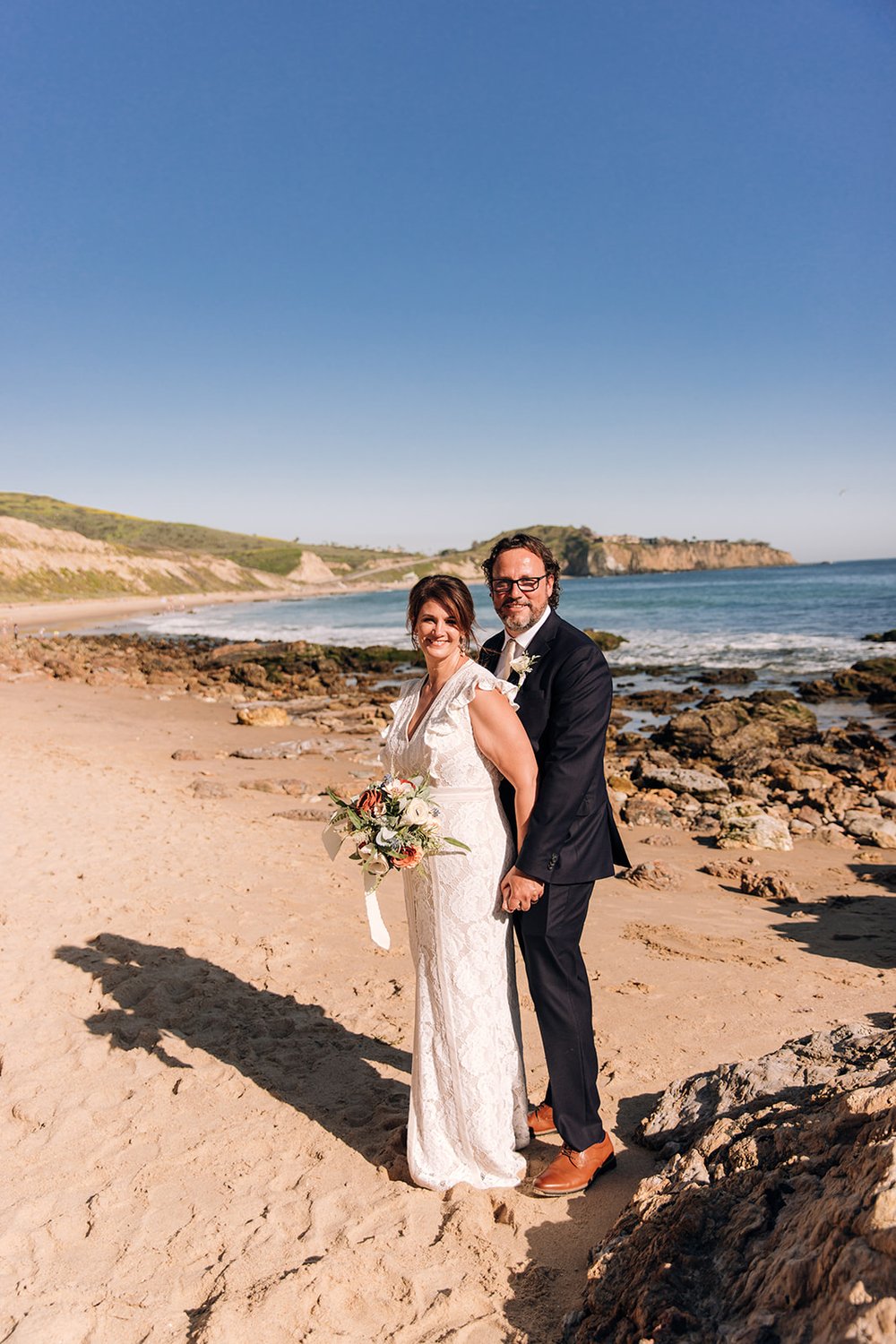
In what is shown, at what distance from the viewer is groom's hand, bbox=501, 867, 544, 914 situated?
329 cm

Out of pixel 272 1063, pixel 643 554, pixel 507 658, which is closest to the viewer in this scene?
pixel 507 658

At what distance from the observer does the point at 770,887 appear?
310 inches

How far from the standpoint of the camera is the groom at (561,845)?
3303mm

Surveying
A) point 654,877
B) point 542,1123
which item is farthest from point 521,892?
point 654,877

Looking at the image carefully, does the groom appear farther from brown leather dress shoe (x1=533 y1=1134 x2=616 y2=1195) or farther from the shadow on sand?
the shadow on sand

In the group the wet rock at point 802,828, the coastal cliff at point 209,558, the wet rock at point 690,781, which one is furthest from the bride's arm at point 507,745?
the coastal cliff at point 209,558

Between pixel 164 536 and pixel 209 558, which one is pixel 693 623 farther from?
pixel 164 536

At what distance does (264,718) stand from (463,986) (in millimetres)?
14780

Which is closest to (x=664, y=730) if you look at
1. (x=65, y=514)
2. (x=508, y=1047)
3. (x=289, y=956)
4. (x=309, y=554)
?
(x=289, y=956)

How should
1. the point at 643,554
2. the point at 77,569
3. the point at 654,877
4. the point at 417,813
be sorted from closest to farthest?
1. the point at 417,813
2. the point at 654,877
3. the point at 77,569
4. the point at 643,554

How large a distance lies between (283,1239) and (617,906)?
15.4 feet

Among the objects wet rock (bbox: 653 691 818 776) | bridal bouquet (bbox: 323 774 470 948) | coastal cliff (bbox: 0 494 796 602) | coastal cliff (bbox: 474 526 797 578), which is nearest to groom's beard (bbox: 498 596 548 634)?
bridal bouquet (bbox: 323 774 470 948)

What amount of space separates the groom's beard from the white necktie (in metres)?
0.06

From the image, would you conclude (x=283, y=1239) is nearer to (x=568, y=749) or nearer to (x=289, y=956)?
(x=568, y=749)
